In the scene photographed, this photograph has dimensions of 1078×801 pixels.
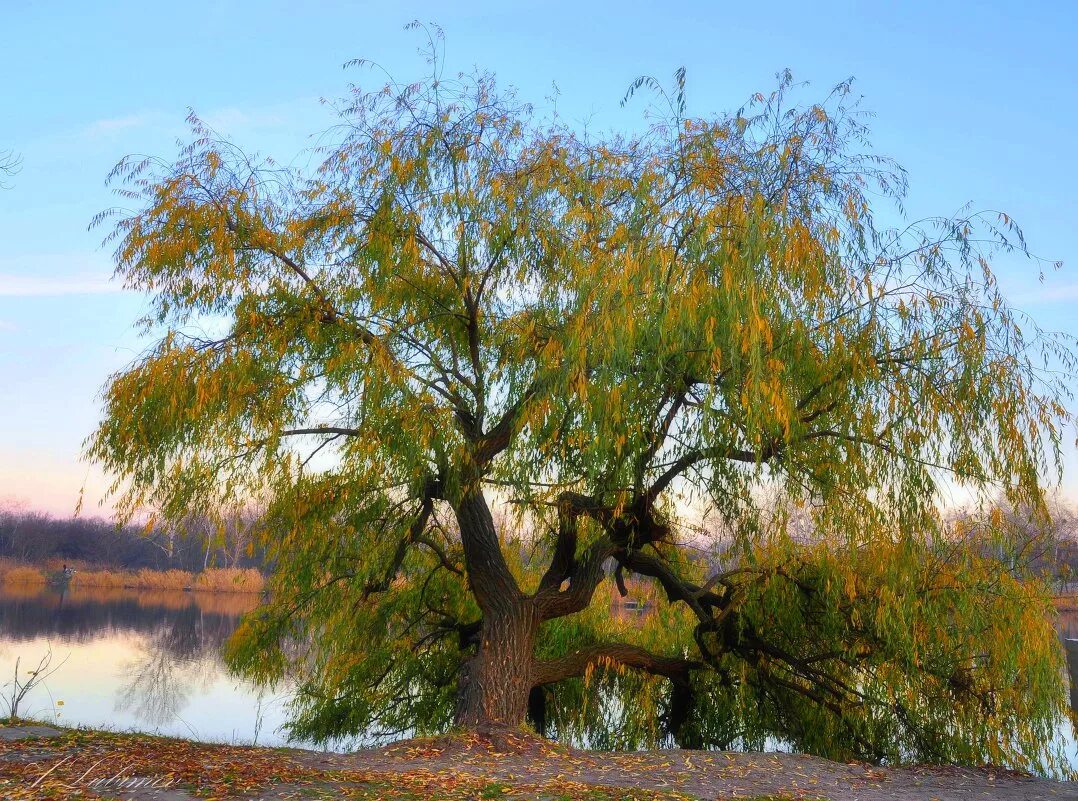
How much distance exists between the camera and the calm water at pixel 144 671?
11156mm

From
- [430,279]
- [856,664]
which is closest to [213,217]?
[430,279]

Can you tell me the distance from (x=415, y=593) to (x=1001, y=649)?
5.07 m

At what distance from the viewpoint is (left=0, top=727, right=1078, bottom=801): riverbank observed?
4.94 metres

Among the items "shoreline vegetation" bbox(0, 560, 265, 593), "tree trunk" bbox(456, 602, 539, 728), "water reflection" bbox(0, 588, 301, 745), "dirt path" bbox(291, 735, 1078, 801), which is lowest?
"water reflection" bbox(0, 588, 301, 745)

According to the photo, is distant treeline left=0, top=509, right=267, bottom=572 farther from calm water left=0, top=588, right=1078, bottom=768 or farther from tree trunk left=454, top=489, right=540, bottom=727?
tree trunk left=454, top=489, right=540, bottom=727

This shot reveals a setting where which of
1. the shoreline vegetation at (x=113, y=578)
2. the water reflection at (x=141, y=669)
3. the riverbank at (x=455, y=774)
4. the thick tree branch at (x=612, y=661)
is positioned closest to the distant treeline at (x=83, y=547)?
the shoreline vegetation at (x=113, y=578)

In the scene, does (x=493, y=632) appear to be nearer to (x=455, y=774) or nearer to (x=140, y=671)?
(x=455, y=774)

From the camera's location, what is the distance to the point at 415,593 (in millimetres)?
9031

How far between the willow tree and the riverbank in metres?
1.01

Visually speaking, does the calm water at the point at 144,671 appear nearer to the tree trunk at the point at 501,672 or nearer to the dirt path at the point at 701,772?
the dirt path at the point at 701,772

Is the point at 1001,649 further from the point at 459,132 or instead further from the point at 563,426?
the point at 459,132

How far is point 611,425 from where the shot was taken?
19.5 ft

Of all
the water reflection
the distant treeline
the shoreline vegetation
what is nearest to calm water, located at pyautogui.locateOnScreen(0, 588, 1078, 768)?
the water reflection

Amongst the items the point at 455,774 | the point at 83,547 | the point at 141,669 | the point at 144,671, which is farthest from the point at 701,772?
the point at 83,547
